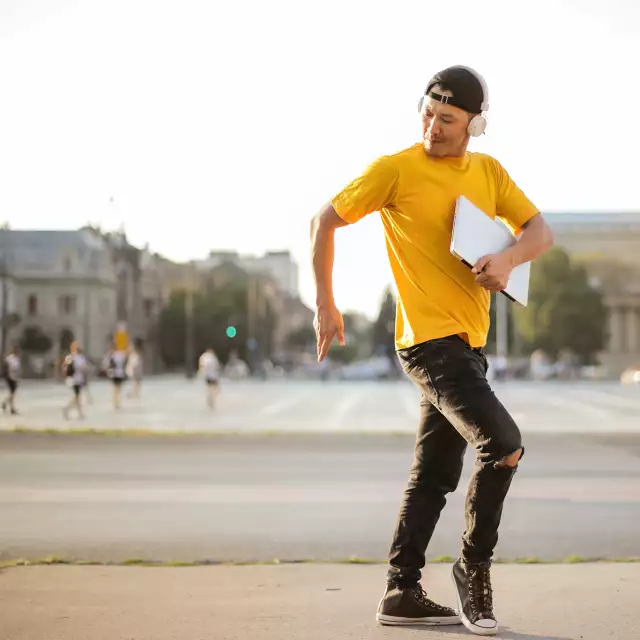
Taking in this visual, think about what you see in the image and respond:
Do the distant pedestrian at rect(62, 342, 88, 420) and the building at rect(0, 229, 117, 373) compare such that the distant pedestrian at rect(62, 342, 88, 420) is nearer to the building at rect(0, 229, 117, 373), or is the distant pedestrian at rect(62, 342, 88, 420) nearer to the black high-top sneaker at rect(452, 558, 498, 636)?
the black high-top sneaker at rect(452, 558, 498, 636)

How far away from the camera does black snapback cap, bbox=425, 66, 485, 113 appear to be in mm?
4062

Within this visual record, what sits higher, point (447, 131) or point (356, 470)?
point (447, 131)

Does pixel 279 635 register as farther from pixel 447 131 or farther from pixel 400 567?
pixel 447 131

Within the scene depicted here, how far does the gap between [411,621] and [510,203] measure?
4.87 ft

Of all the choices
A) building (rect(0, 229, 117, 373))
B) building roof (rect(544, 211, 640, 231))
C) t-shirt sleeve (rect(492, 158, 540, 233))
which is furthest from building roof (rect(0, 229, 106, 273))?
t-shirt sleeve (rect(492, 158, 540, 233))

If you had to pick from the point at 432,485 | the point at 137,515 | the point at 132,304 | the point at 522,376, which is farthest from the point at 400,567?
the point at 132,304

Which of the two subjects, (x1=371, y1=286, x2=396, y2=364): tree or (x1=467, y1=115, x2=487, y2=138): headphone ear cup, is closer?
(x1=467, y1=115, x2=487, y2=138): headphone ear cup

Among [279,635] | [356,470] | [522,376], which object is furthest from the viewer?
[522,376]

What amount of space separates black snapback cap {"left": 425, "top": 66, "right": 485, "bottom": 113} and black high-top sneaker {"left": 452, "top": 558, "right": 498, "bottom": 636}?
1522 millimetres

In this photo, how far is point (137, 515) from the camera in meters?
7.87

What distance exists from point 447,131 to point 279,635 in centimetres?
174

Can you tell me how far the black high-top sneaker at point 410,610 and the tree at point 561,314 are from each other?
73.4m

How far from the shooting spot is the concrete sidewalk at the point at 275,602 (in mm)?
4031

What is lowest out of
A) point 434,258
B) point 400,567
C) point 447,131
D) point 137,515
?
point 137,515
